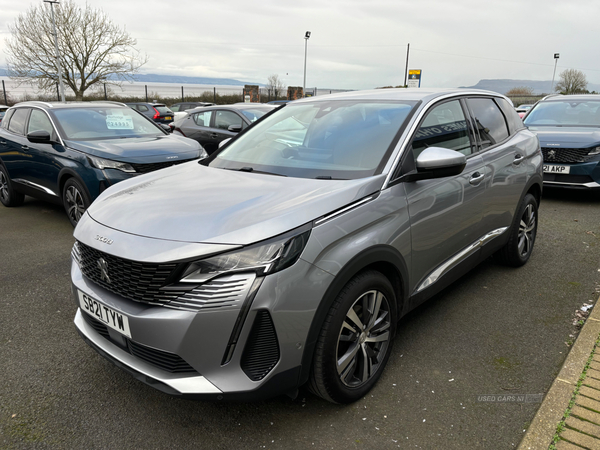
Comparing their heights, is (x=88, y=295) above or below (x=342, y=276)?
below

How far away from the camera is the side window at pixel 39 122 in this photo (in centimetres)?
631

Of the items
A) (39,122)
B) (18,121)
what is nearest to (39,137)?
(39,122)

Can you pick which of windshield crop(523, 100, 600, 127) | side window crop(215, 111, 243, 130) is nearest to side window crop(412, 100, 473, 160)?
windshield crop(523, 100, 600, 127)

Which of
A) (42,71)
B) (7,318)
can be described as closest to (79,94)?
(42,71)

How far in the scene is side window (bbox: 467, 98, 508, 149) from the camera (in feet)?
12.3

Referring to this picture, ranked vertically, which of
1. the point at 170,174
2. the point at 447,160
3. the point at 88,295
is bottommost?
the point at 88,295

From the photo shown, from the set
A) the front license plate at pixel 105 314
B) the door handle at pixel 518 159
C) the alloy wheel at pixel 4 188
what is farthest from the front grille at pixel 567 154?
the alloy wheel at pixel 4 188

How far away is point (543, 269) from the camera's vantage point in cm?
453

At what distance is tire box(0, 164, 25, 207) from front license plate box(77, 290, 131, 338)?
5769 millimetres

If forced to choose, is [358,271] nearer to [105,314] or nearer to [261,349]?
[261,349]

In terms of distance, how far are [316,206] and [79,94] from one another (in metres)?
33.3

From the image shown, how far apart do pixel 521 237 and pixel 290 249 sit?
10.6 feet

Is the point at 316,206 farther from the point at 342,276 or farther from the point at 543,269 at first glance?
the point at 543,269

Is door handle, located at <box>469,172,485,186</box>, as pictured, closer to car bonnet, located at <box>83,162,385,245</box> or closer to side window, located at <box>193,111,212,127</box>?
car bonnet, located at <box>83,162,385,245</box>
